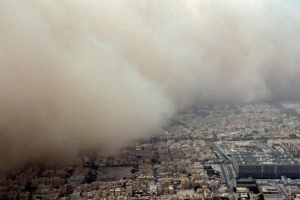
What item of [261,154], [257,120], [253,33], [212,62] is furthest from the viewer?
Result: [253,33]

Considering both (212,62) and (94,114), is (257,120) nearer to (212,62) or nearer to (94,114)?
(212,62)

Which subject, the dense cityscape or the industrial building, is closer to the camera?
the dense cityscape

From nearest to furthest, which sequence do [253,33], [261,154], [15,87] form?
[15,87] < [261,154] < [253,33]

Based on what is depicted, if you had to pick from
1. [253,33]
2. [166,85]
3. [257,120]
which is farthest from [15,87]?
[253,33]

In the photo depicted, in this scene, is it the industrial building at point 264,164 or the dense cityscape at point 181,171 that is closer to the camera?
the dense cityscape at point 181,171

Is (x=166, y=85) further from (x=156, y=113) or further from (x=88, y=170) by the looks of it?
(x=88, y=170)

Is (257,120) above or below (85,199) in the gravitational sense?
above

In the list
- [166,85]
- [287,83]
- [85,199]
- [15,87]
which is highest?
[287,83]

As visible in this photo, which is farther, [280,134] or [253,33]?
[253,33]
